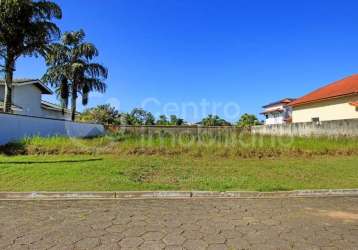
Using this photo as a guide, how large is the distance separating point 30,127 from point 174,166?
32.0 ft

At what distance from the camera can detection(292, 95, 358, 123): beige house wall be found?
20453 mm

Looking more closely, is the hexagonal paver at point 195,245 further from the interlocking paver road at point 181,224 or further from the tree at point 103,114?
the tree at point 103,114

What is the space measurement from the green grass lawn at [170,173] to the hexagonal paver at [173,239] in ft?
9.80

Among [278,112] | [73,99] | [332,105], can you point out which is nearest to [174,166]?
[332,105]

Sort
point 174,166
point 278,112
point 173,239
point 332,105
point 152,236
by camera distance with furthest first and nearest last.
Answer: point 278,112, point 332,105, point 174,166, point 152,236, point 173,239

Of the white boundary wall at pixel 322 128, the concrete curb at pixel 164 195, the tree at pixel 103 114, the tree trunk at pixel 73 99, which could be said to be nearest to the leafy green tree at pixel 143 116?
the tree at pixel 103 114

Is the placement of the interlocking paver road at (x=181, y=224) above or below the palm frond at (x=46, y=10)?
below

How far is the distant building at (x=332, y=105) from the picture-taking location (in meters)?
20.3

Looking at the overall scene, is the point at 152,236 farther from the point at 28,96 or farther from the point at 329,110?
the point at 28,96

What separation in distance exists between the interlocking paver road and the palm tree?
27.0m

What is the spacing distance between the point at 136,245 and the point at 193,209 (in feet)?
6.57

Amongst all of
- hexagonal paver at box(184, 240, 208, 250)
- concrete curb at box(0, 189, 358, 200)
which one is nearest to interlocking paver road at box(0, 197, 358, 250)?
hexagonal paver at box(184, 240, 208, 250)

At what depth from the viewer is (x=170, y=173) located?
351 inches

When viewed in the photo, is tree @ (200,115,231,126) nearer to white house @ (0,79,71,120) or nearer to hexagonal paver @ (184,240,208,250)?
white house @ (0,79,71,120)
